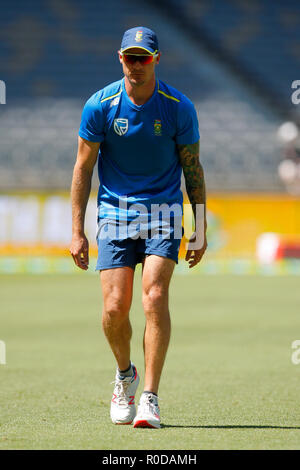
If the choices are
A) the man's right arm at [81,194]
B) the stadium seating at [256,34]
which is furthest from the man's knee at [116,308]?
the stadium seating at [256,34]

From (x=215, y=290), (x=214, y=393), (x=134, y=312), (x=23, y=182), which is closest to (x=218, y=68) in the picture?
(x=23, y=182)

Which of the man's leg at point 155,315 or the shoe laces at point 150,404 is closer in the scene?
the shoe laces at point 150,404

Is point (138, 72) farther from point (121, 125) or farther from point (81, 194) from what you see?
point (81, 194)

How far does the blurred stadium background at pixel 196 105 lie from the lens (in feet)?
73.9

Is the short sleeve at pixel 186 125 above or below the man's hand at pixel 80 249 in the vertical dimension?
above

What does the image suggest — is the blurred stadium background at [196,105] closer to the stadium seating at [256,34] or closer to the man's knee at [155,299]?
the stadium seating at [256,34]

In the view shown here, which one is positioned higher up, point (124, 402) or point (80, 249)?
point (80, 249)

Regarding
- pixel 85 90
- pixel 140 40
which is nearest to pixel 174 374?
pixel 140 40

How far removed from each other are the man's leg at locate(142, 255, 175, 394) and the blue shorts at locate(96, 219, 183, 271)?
71mm

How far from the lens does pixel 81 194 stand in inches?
229

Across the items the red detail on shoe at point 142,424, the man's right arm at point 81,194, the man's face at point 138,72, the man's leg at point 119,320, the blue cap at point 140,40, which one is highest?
the blue cap at point 140,40

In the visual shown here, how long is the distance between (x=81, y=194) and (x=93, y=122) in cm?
47

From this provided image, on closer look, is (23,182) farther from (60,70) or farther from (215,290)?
(215,290)

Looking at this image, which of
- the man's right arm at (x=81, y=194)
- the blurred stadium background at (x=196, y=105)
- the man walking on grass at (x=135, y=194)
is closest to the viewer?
the man walking on grass at (x=135, y=194)
